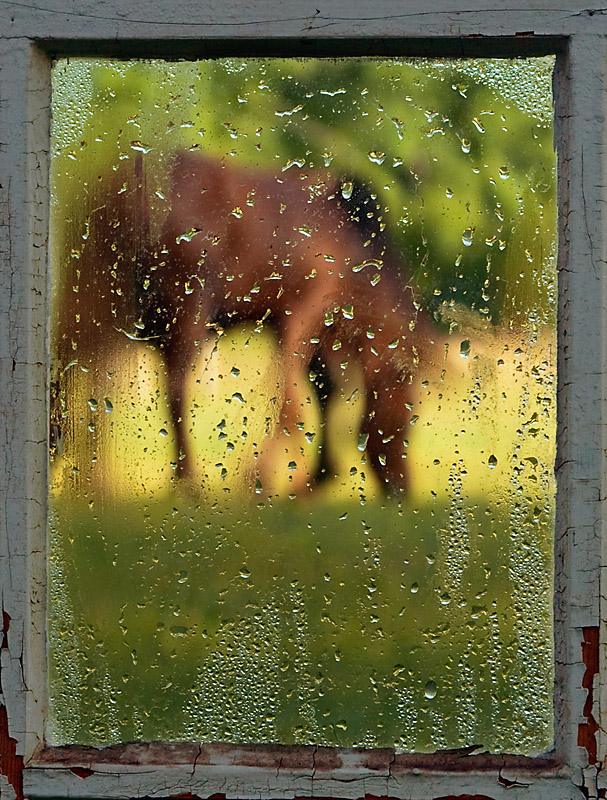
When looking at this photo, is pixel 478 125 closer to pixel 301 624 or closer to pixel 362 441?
pixel 362 441

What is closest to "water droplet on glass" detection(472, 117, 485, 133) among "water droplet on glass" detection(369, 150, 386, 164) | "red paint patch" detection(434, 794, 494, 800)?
"water droplet on glass" detection(369, 150, 386, 164)

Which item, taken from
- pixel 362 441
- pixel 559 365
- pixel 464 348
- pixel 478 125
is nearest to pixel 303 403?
pixel 362 441

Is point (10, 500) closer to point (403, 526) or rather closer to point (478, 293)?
point (403, 526)

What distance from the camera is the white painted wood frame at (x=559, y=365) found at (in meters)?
0.90

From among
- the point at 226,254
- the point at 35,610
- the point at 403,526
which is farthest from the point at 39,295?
the point at 403,526

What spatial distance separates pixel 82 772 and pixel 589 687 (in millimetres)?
763

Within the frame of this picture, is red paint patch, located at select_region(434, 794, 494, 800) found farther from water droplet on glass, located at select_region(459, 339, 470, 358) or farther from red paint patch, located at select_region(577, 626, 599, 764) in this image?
water droplet on glass, located at select_region(459, 339, 470, 358)

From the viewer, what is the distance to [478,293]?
3.09 feet

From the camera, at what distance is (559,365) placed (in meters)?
0.93

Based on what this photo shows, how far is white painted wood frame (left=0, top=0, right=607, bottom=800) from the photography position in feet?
2.96

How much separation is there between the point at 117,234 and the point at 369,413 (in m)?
0.48

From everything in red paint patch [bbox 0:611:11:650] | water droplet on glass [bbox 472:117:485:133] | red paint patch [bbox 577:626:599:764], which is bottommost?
red paint patch [bbox 577:626:599:764]

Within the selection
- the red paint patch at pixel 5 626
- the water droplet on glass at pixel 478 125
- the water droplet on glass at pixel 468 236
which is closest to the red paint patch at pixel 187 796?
the red paint patch at pixel 5 626

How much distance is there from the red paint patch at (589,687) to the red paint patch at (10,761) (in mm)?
833
